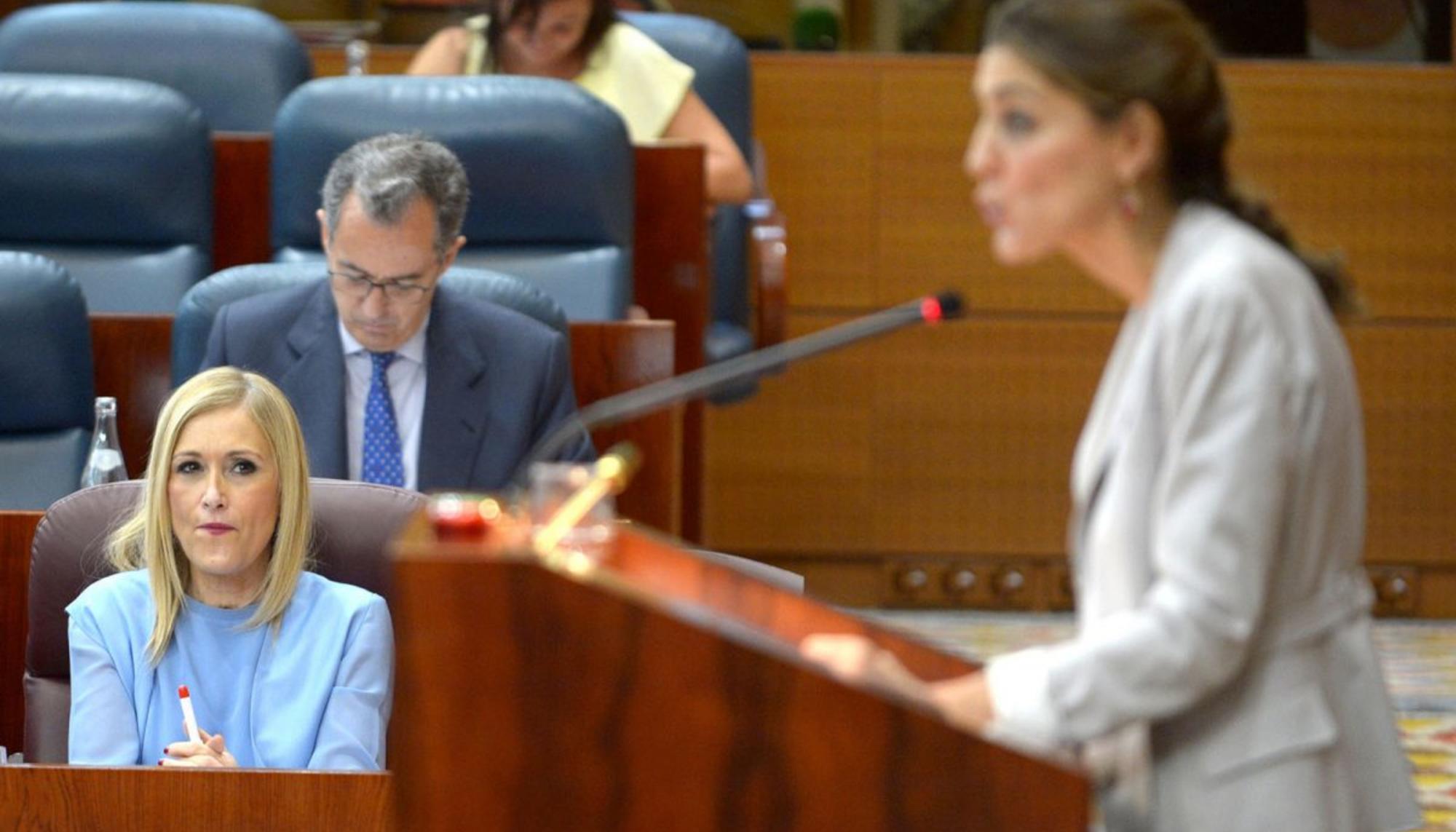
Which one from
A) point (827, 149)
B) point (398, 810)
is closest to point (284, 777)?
point (398, 810)

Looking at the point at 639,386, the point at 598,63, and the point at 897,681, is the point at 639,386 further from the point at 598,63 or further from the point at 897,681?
the point at 897,681

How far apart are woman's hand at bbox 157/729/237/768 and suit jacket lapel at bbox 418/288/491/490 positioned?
2.40ft

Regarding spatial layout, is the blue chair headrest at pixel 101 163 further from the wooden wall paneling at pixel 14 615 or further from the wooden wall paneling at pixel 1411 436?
the wooden wall paneling at pixel 1411 436

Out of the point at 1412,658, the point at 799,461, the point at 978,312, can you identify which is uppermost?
the point at 978,312

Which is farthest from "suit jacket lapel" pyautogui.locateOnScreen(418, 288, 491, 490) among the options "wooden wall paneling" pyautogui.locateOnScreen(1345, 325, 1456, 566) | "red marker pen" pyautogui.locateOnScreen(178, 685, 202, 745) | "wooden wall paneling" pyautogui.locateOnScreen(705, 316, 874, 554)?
"wooden wall paneling" pyautogui.locateOnScreen(1345, 325, 1456, 566)

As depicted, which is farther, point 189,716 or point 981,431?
point 981,431

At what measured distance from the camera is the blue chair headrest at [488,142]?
329cm

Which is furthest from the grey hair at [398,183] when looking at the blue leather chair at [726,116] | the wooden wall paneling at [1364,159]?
the wooden wall paneling at [1364,159]

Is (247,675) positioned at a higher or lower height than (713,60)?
lower

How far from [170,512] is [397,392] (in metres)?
0.66

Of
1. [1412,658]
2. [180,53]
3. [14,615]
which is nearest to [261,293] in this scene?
[14,615]

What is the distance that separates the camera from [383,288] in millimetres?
2742

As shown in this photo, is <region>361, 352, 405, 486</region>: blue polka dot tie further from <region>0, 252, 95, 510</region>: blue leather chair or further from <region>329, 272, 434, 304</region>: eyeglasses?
<region>0, 252, 95, 510</region>: blue leather chair

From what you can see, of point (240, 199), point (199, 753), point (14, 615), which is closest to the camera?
point (199, 753)
